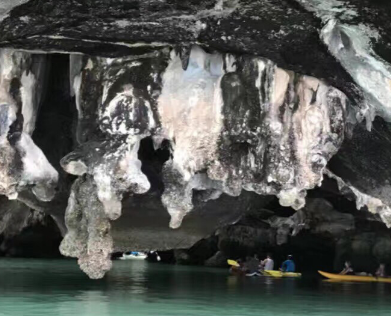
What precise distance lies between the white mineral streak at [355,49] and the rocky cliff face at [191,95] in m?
0.02

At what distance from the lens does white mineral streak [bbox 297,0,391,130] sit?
6016mm

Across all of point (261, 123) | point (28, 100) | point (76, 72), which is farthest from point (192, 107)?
point (28, 100)

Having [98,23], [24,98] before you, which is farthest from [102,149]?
[98,23]

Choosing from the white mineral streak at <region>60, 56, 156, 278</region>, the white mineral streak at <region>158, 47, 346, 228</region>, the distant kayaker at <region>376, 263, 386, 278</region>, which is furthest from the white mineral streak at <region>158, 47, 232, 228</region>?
the distant kayaker at <region>376, 263, 386, 278</region>

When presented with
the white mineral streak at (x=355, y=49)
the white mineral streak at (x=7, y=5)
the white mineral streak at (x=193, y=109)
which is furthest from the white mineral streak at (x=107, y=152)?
the white mineral streak at (x=355, y=49)

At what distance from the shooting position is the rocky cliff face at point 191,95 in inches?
252

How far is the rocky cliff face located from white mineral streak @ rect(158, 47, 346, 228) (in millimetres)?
16

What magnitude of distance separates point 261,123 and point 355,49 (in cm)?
187

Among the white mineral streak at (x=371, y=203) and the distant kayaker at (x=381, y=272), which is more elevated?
the white mineral streak at (x=371, y=203)

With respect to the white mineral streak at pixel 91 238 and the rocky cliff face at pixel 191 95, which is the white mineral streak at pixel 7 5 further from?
the white mineral streak at pixel 91 238

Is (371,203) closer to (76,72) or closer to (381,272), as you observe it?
(76,72)

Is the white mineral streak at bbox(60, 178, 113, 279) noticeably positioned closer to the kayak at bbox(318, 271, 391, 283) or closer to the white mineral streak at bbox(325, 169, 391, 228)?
the white mineral streak at bbox(325, 169, 391, 228)

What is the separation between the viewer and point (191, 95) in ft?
26.2

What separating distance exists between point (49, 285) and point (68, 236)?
418cm
